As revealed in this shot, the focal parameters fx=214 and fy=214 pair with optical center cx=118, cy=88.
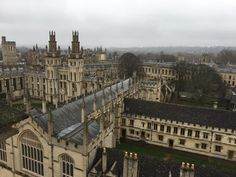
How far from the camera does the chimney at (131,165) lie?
1533cm

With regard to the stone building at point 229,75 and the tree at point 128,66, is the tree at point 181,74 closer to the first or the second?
the tree at point 128,66

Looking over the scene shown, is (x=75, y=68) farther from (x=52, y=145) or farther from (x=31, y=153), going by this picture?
(x=52, y=145)

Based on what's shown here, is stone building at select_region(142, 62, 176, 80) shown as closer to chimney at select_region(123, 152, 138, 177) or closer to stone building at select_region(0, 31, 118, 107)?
stone building at select_region(0, 31, 118, 107)

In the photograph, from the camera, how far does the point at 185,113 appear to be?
109 ft

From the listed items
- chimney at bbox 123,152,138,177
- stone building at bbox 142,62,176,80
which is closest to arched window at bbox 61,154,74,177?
chimney at bbox 123,152,138,177

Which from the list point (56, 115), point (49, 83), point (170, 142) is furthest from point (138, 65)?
point (56, 115)

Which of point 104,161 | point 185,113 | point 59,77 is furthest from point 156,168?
point 59,77

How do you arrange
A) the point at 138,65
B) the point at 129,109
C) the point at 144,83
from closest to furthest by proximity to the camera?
the point at 129,109, the point at 144,83, the point at 138,65

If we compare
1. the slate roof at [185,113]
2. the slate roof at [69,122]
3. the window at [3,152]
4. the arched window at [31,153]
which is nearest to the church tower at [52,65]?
the slate roof at [185,113]

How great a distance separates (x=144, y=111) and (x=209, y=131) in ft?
33.5

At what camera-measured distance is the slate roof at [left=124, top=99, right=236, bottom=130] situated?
1224 inches

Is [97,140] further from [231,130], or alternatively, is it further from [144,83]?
[144,83]

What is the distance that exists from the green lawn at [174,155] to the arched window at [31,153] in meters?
14.5

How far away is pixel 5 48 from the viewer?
3317 inches
